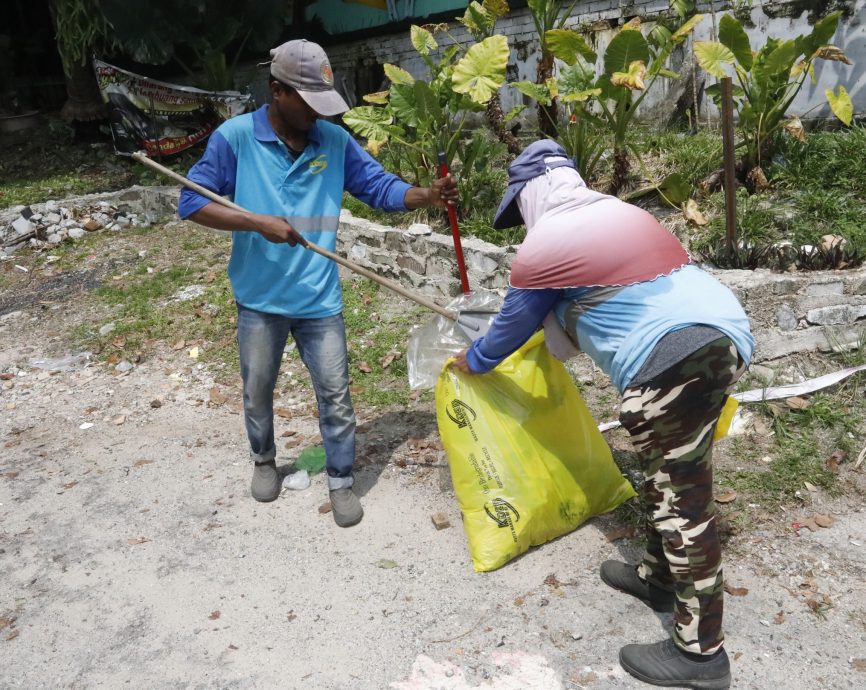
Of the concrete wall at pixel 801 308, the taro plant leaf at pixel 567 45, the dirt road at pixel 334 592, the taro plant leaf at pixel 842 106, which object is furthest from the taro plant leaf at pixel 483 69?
the dirt road at pixel 334 592

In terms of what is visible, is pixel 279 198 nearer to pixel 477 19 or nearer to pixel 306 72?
pixel 306 72

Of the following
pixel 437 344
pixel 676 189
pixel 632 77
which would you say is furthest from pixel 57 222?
pixel 437 344

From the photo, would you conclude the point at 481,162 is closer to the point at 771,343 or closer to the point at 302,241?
the point at 771,343

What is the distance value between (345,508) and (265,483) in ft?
1.70

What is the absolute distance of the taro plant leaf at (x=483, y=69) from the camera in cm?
551

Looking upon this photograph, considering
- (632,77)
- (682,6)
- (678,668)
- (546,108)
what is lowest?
(678,668)

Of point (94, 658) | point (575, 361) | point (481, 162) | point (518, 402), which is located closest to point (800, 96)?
point (481, 162)

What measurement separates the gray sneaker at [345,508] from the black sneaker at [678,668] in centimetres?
148

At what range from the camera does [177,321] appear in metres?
6.32

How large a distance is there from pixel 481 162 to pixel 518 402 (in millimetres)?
3775

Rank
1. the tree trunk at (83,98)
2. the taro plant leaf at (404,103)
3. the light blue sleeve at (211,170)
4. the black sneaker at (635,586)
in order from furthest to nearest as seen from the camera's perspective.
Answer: the tree trunk at (83,98), the taro plant leaf at (404,103), the light blue sleeve at (211,170), the black sneaker at (635,586)

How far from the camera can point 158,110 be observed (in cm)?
1119

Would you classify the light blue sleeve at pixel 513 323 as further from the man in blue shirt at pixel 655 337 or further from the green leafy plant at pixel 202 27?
the green leafy plant at pixel 202 27

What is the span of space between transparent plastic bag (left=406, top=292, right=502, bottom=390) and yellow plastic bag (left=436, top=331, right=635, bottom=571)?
21cm
